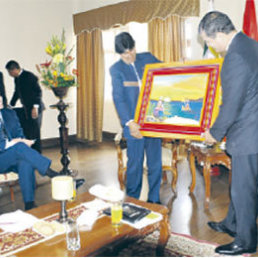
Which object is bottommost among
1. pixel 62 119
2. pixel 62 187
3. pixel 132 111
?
pixel 62 187

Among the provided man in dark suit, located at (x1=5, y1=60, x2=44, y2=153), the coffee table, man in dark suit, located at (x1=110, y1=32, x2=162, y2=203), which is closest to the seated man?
man in dark suit, located at (x1=110, y1=32, x2=162, y2=203)

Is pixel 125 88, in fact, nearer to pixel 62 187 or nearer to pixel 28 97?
pixel 62 187

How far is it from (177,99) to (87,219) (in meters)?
1.34

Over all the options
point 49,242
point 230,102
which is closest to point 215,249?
point 230,102

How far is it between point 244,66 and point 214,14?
406 mm

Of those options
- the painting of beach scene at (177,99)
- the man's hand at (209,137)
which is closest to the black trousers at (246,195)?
the man's hand at (209,137)

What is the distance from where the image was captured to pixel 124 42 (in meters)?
2.89

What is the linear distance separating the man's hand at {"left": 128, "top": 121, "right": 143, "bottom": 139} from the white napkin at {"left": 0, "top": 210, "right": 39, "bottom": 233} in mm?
1190

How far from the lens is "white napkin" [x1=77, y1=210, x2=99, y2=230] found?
2.00 m

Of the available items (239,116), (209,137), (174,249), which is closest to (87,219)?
(174,249)

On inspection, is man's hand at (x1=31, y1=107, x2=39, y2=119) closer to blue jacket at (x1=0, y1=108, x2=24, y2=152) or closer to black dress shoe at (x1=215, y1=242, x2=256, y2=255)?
blue jacket at (x1=0, y1=108, x2=24, y2=152)

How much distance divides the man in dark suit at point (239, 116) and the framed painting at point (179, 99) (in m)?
0.36

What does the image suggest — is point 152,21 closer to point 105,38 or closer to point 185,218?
point 105,38

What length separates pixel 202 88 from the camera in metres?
2.75
